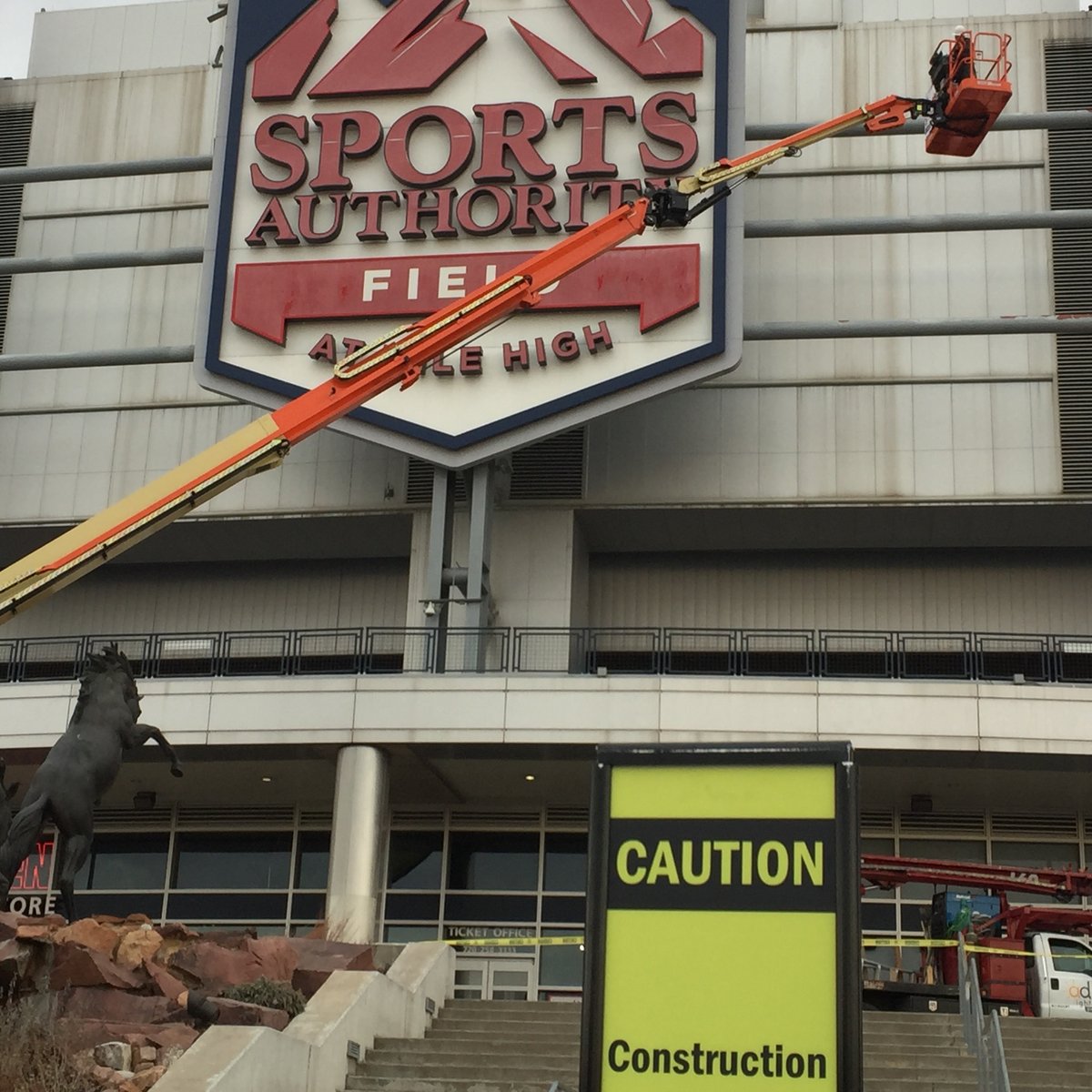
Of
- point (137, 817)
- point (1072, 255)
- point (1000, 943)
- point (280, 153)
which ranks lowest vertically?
point (1000, 943)

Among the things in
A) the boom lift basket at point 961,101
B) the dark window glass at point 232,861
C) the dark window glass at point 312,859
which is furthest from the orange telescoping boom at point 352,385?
the dark window glass at point 232,861

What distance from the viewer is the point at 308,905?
33.6m

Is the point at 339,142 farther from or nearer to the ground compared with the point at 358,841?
farther from the ground

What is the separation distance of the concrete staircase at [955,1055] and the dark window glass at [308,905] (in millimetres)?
14163

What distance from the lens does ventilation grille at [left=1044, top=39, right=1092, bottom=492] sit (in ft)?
112

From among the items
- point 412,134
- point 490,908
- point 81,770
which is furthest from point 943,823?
point 81,770

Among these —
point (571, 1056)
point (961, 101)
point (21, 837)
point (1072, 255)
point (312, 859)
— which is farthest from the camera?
point (1072, 255)

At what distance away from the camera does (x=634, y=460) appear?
3494cm

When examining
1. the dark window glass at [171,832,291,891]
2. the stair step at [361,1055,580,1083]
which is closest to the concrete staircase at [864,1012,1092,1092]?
the stair step at [361,1055,580,1083]

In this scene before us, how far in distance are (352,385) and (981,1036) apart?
11.2m

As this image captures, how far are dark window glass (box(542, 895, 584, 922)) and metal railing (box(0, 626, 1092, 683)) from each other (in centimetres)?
435

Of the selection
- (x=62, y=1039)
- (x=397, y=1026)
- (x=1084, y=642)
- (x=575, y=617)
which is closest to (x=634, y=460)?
(x=575, y=617)

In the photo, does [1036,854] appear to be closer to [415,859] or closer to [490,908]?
[490,908]

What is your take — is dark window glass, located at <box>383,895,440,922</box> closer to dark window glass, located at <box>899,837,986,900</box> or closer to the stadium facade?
the stadium facade
